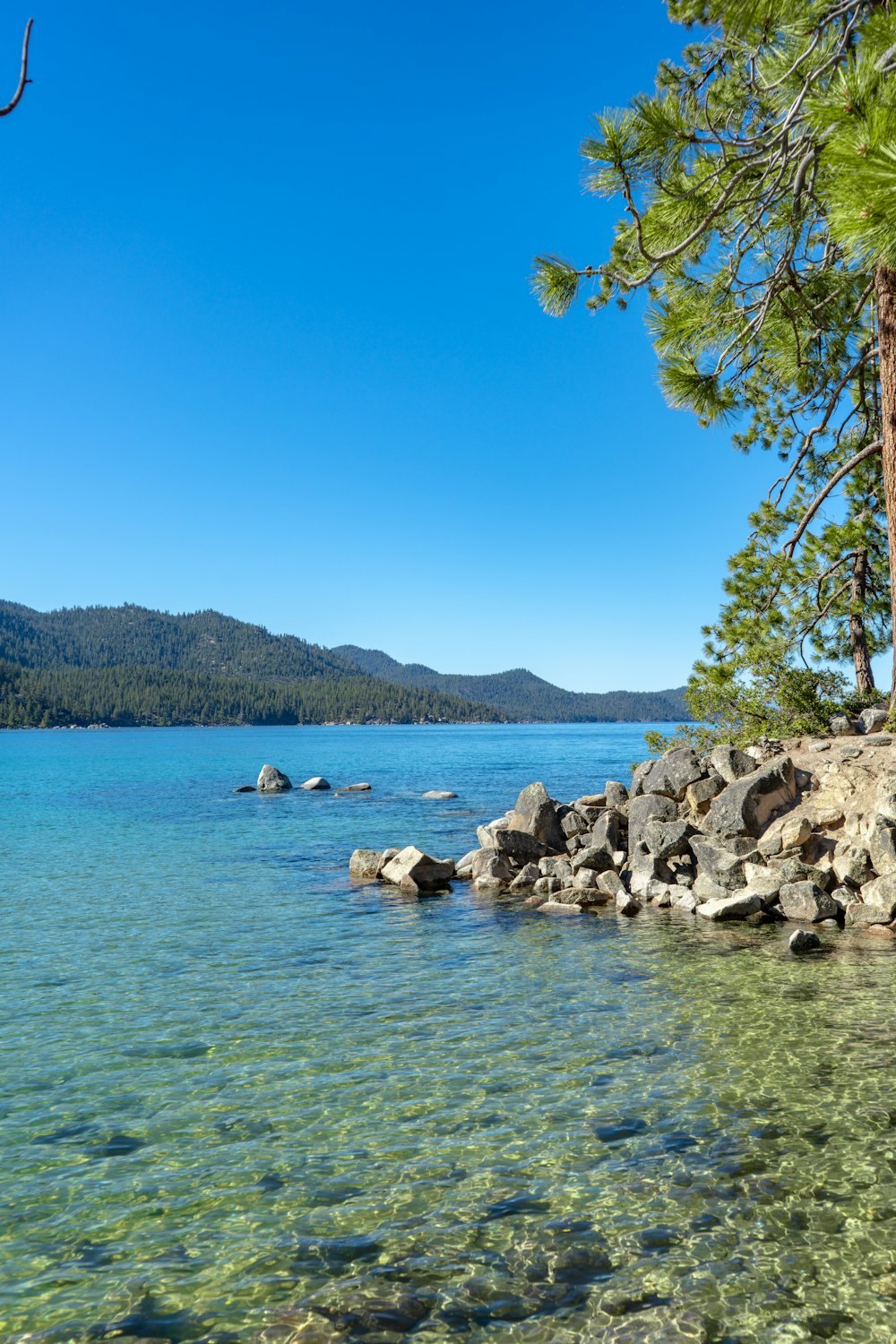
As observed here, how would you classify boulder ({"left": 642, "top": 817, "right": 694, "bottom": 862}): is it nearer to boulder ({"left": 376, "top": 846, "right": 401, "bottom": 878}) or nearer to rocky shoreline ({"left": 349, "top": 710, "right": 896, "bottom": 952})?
rocky shoreline ({"left": 349, "top": 710, "right": 896, "bottom": 952})

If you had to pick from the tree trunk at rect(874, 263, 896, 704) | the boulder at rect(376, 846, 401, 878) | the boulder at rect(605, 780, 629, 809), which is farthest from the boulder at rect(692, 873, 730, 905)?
the boulder at rect(376, 846, 401, 878)

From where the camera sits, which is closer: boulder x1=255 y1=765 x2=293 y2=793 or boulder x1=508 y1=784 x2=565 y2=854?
boulder x1=508 y1=784 x2=565 y2=854

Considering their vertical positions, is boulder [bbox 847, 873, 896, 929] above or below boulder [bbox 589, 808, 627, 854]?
below

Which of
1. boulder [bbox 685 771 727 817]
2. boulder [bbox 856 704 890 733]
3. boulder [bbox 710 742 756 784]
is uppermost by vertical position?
boulder [bbox 856 704 890 733]

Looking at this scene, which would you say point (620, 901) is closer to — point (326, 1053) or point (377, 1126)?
point (326, 1053)

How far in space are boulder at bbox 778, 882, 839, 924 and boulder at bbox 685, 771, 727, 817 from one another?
3.54m

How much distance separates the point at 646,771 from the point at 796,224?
13037mm

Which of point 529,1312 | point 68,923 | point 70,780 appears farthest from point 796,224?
point 70,780

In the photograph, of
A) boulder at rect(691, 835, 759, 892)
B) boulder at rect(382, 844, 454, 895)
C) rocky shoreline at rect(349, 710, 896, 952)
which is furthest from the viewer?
boulder at rect(382, 844, 454, 895)

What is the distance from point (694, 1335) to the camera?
16.1ft

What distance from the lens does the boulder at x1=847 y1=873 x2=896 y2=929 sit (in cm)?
1457

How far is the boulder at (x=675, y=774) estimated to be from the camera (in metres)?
20.0

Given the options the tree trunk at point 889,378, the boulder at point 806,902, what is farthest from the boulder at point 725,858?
the tree trunk at point 889,378

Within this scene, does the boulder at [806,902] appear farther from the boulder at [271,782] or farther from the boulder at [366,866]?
the boulder at [271,782]
